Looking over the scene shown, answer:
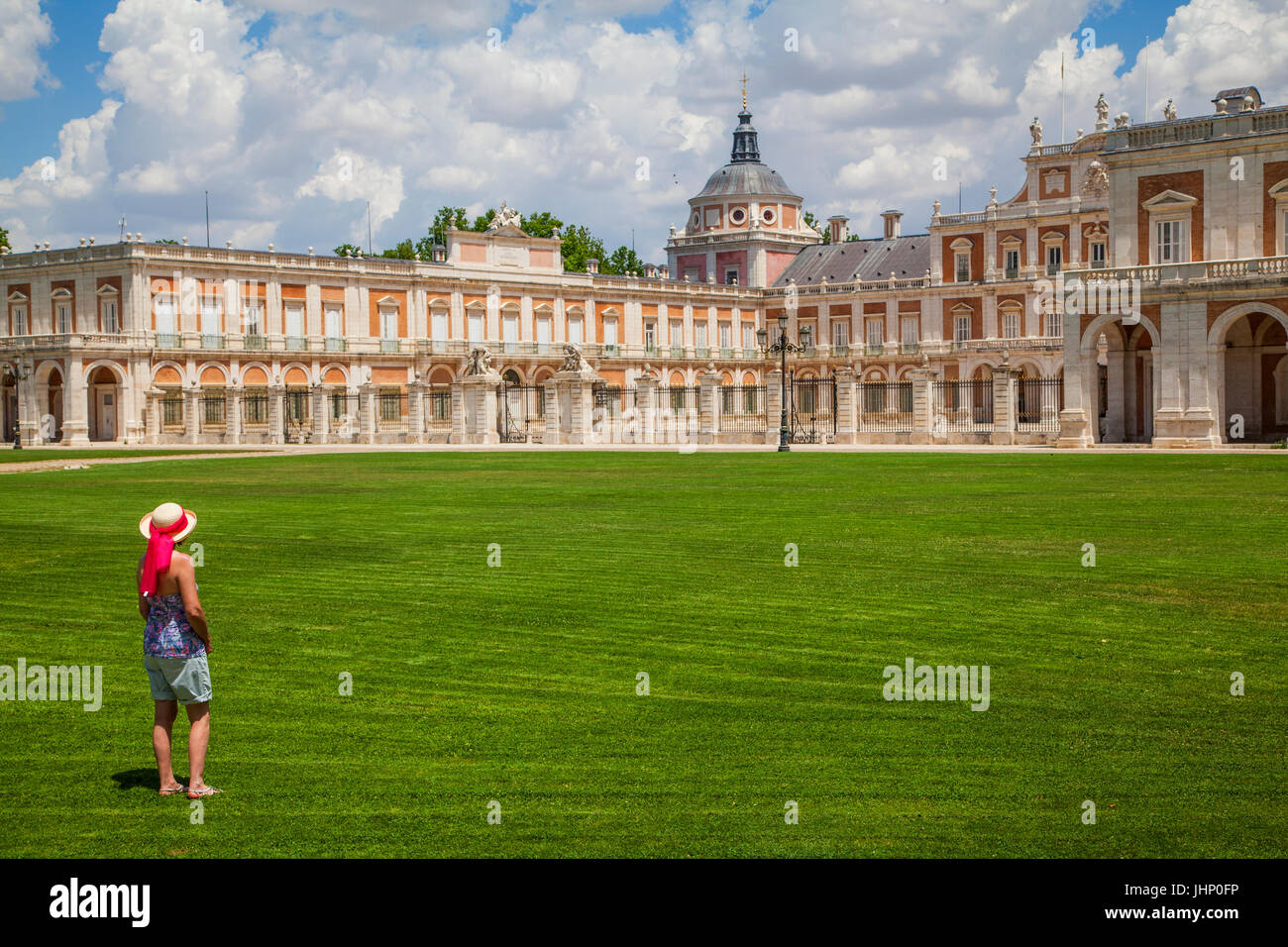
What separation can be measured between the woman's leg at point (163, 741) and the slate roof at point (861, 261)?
85060 mm

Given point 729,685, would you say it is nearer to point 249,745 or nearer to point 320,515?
point 249,745

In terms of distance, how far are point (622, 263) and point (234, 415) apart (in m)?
57.5

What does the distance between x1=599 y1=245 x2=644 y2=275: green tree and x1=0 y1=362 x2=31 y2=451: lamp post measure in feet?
174

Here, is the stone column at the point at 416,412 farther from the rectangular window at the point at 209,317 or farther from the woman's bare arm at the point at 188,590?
the woman's bare arm at the point at 188,590

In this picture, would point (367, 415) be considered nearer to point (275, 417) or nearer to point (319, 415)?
point (319, 415)

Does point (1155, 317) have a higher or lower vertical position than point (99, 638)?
higher

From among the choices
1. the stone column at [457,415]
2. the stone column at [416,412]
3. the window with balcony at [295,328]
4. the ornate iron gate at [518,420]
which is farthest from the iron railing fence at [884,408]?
the window with balcony at [295,328]

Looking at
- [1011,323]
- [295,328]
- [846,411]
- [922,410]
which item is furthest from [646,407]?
[1011,323]

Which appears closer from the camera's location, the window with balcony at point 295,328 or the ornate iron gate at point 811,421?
the ornate iron gate at point 811,421

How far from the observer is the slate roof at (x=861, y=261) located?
9056cm

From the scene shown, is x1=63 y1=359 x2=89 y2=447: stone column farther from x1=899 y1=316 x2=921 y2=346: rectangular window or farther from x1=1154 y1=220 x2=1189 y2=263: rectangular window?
x1=899 y1=316 x2=921 y2=346: rectangular window

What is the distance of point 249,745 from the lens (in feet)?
25.8
